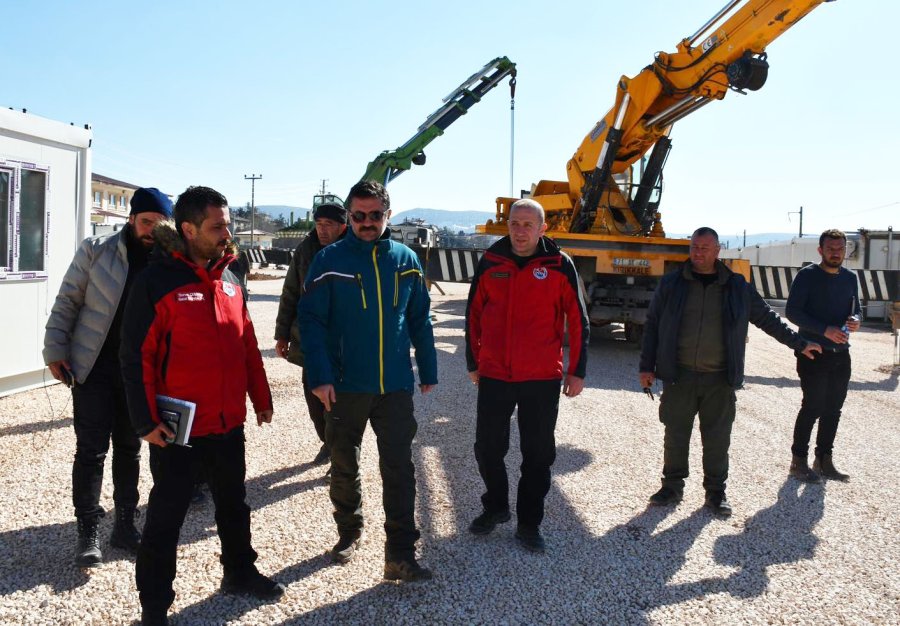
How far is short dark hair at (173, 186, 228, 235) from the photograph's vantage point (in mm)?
2756

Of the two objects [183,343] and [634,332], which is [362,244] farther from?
[634,332]

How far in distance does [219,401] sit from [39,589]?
128 cm

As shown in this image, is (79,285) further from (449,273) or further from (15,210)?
(449,273)

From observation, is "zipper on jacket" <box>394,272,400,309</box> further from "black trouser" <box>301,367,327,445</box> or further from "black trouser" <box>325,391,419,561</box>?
"black trouser" <box>301,367,327,445</box>

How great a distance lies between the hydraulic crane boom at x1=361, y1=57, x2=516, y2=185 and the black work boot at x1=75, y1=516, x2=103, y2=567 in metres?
16.3

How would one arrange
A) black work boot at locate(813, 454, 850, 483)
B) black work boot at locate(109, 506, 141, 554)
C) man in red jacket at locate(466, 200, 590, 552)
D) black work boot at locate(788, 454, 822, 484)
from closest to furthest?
black work boot at locate(109, 506, 141, 554) → man in red jacket at locate(466, 200, 590, 552) → black work boot at locate(788, 454, 822, 484) → black work boot at locate(813, 454, 850, 483)

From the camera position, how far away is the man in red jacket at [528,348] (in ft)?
11.9

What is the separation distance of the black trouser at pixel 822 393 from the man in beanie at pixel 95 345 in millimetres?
4462

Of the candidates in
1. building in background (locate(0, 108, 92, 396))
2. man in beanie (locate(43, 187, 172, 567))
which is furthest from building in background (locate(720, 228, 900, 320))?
building in background (locate(0, 108, 92, 396))

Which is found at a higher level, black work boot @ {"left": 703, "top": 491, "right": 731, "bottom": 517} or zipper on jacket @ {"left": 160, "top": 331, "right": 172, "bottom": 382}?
zipper on jacket @ {"left": 160, "top": 331, "right": 172, "bottom": 382}

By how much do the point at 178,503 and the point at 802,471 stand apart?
429cm

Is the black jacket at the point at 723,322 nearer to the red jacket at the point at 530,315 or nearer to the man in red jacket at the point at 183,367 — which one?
the red jacket at the point at 530,315

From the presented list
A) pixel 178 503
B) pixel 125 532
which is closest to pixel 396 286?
pixel 178 503

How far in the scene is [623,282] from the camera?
1005cm
